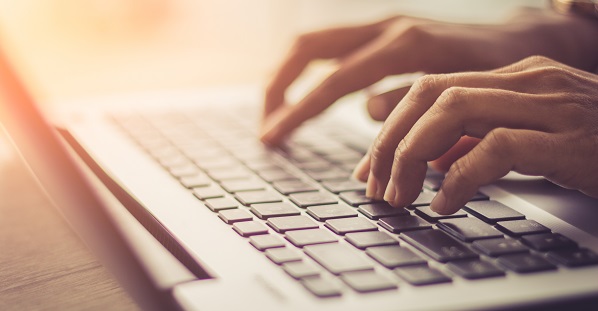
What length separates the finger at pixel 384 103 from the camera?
0.74m

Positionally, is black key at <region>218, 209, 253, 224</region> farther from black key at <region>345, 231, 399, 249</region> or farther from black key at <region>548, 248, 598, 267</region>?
black key at <region>548, 248, 598, 267</region>

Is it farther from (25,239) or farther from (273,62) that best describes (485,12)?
(25,239)

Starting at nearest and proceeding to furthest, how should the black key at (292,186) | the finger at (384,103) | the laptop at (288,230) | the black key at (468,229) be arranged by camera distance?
the laptop at (288,230) < the black key at (468,229) < the black key at (292,186) < the finger at (384,103)

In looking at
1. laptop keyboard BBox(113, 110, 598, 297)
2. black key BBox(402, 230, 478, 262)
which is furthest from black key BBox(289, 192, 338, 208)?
black key BBox(402, 230, 478, 262)

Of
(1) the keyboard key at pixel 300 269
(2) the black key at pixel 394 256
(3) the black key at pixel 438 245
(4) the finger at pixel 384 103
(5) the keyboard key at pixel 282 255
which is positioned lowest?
(5) the keyboard key at pixel 282 255

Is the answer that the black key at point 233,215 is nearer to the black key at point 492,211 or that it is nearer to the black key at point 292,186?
the black key at point 292,186

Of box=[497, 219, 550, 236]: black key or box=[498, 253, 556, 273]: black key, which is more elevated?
box=[497, 219, 550, 236]: black key

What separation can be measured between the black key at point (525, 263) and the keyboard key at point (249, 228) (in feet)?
0.56

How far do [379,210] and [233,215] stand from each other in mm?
118

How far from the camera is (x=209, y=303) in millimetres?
385

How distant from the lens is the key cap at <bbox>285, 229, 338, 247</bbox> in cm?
48

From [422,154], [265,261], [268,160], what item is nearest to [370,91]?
[268,160]

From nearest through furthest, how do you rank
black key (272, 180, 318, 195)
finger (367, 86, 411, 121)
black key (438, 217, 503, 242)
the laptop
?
the laptop < black key (438, 217, 503, 242) < black key (272, 180, 318, 195) < finger (367, 86, 411, 121)

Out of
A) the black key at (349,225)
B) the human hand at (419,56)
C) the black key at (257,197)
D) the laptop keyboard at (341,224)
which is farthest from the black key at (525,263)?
the human hand at (419,56)
